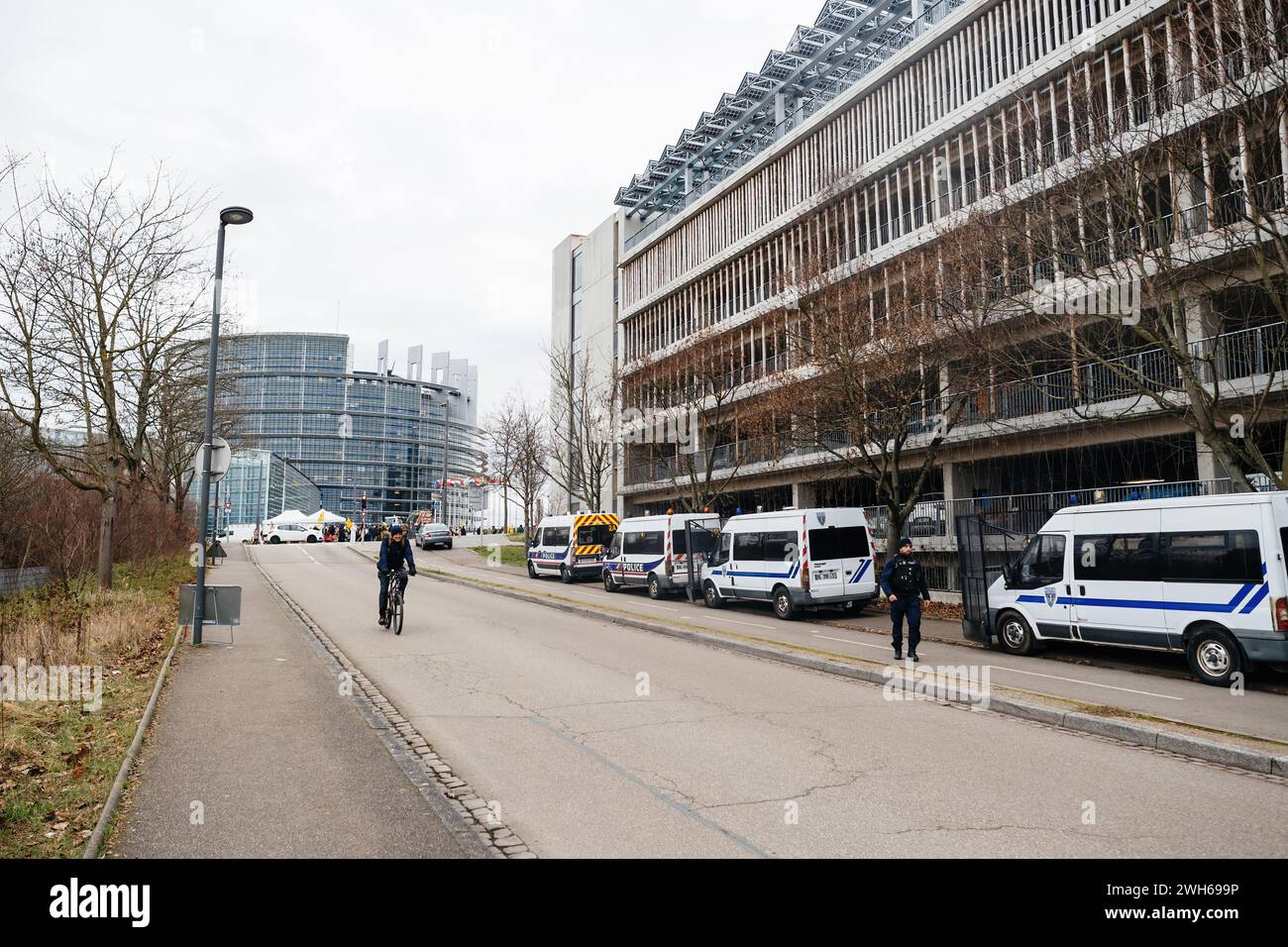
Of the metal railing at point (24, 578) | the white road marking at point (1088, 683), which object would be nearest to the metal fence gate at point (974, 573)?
the white road marking at point (1088, 683)

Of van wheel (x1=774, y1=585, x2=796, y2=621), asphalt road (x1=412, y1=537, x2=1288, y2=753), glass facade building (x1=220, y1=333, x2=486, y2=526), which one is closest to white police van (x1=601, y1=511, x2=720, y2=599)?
asphalt road (x1=412, y1=537, x2=1288, y2=753)

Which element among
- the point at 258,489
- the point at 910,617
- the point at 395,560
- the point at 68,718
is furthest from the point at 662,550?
the point at 258,489

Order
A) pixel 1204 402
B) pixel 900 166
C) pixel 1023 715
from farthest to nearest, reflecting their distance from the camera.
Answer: pixel 900 166 → pixel 1204 402 → pixel 1023 715

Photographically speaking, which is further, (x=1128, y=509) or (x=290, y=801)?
(x=1128, y=509)

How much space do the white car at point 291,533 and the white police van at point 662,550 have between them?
48.0 metres

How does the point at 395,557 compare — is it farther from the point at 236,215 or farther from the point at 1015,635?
the point at 1015,635

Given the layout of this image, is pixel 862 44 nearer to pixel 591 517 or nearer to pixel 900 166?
pixel 900 166

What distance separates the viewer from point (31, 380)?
1684 cm

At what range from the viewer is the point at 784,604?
64.3 ft

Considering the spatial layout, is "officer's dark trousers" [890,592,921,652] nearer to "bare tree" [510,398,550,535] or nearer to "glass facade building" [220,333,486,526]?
"bare tree" [510,398,550,535]

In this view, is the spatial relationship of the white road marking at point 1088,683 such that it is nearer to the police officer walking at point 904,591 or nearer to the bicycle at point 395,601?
the police officer walking at point 904,591

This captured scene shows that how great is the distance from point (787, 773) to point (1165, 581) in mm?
7653

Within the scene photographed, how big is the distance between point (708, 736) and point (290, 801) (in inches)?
139
